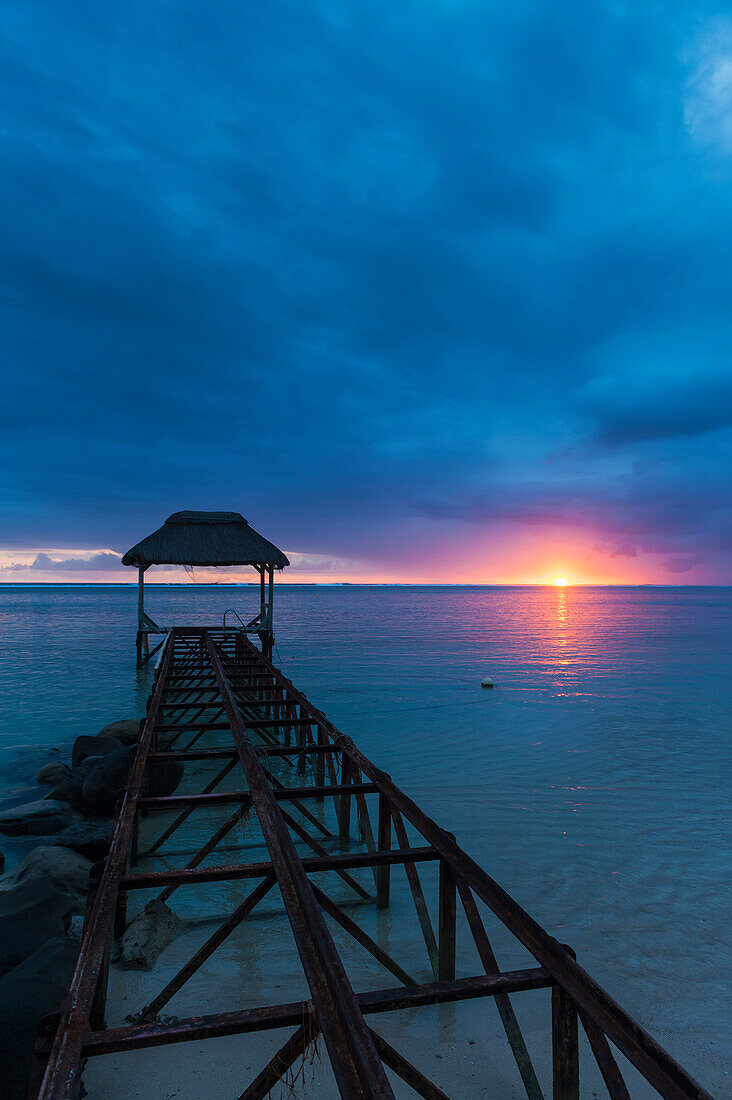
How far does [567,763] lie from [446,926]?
8295 millimetres

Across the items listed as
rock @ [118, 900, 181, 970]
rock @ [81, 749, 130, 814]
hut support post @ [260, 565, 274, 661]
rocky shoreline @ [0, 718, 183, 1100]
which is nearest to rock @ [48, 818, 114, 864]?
rocky shoreline @ [0, 718, 183, 1100]

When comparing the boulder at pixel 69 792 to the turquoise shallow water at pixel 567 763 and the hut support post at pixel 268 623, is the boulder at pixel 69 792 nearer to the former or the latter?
the turquoise shallow water at pixel 567 763

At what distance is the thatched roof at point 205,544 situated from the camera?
24328mm

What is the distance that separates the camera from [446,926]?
4.34m

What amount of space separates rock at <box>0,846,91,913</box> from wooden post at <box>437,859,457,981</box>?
3798 millimetres

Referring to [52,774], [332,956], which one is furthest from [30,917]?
[52,774]

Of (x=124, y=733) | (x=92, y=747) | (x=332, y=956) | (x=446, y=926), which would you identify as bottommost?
(x=124, y=733)

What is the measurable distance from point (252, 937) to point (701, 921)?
171 inches

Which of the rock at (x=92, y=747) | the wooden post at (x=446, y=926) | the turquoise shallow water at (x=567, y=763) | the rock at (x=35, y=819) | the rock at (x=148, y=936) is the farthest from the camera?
the rock at (x=92, y=747)

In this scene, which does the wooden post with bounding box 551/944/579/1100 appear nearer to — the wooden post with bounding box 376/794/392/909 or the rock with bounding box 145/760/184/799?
the wooden post with bounding box 376/794/392/909

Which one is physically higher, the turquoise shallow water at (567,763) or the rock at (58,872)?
the rock at (58,872)

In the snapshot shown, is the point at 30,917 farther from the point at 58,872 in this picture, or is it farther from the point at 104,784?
the point at 104,784

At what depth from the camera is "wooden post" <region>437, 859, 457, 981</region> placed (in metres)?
4.27

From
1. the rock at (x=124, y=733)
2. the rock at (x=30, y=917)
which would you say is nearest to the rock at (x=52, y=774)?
the rock at (x=124, y=733)
